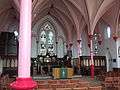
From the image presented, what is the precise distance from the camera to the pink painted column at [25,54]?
10.9 feet

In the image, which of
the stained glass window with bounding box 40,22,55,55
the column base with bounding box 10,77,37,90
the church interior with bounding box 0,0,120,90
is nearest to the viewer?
the column base with bounding box 10,77,37,90

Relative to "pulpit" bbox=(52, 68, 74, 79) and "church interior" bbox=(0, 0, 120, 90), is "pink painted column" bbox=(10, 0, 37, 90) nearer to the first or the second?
"church interior" bbox=(0, 0, 120, 90)

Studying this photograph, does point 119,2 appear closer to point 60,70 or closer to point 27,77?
point 60,70

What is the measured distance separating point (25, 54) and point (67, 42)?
24.4 meters

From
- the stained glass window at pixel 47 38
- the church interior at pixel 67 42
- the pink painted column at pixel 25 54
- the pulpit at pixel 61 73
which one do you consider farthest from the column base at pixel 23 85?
the stained glass window at pixel 47 38

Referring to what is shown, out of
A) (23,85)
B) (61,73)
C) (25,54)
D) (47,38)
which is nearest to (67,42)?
(47,38)

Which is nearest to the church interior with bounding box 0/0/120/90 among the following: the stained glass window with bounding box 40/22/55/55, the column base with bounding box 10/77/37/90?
the stained glass window with bounding box 40/22/55/55

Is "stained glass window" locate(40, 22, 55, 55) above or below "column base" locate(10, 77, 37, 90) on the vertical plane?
above

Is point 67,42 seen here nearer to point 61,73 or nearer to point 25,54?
point 61,73

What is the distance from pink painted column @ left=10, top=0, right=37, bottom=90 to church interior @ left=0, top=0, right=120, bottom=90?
14.5 ft

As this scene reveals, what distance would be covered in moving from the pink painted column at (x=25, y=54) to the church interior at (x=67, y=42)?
174 inches

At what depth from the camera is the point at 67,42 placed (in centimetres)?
2797

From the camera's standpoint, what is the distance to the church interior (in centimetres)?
1534

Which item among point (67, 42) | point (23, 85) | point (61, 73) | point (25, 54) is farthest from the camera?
point (67, 42)
